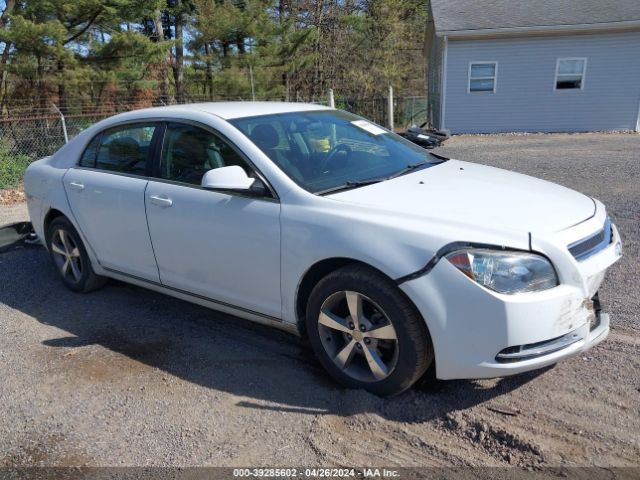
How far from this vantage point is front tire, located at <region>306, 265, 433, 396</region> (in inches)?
110

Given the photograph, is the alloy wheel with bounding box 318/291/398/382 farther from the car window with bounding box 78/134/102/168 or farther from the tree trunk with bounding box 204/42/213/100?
the tree trunk with bounding box 204/42/213/100

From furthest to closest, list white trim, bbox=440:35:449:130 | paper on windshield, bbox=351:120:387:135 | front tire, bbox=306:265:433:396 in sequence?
1. white trim, bbox=440:35:449:130
2. paper on windshield, bbox=351:120:387:135
3. front tire, bbox=306:265:433:396

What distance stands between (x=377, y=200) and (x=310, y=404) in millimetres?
1212

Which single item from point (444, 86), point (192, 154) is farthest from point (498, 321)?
point (444, 86)

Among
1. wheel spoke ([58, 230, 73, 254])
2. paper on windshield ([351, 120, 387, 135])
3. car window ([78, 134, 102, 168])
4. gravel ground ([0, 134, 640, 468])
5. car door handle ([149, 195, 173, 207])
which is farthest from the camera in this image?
wheel spoke ([58, 230, 73, 254])

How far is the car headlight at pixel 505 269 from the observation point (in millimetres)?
2582

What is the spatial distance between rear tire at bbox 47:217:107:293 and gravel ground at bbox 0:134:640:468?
396 millimetres

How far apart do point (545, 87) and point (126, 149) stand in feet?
52.7

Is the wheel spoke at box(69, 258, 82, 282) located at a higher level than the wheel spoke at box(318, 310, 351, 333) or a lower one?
lower

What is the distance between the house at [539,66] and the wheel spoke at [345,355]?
15.7 m

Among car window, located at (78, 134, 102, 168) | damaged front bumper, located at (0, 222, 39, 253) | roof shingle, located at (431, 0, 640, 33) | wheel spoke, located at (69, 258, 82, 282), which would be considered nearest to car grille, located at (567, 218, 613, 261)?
car window, located at (78, 134, 102, 168)

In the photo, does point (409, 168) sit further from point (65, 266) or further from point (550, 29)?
point (550, 29)

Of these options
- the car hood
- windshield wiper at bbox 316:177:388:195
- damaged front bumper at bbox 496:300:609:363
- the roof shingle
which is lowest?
damaged front bumper at bbox 496:300:609:363

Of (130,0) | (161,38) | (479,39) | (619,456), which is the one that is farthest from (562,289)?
(161,38)
